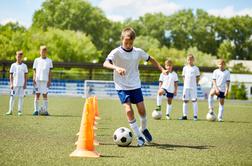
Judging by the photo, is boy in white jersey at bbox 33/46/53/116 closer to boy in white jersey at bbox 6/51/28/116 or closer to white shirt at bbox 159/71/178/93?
boy in white jersey at bbox 6/51/28/116

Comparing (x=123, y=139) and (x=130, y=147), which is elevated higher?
(x=123, y=139)

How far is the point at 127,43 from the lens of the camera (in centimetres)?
953

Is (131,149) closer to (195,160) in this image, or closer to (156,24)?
(195,160)

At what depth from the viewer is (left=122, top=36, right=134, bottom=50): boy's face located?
373 inches

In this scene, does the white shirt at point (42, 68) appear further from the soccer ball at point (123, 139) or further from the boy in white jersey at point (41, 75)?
the soccer ball at point (123, 139)

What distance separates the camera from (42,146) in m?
8.86

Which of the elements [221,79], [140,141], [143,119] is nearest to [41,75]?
[221,79]

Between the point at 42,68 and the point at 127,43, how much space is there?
8.15 m

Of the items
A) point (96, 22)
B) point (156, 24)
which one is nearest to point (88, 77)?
point (96, 22)

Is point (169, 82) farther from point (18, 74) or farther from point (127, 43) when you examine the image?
point (127, 43)

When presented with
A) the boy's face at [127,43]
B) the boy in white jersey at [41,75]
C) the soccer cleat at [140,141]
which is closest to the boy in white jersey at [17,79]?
the boy in white jersey at [41,75]

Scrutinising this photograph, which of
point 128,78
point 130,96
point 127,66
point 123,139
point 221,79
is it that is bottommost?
point 123,139

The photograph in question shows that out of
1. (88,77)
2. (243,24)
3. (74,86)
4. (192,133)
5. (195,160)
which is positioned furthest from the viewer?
(243,24)

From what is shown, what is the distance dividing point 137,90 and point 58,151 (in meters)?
2.18
